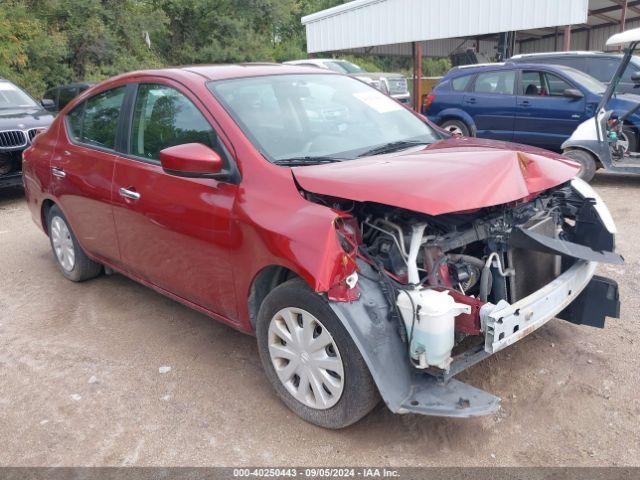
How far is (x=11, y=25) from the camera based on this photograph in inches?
693

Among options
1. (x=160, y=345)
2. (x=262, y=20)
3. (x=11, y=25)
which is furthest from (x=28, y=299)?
(x=262, y=20)

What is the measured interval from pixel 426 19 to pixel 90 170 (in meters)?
14.6

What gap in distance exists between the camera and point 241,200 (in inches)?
120

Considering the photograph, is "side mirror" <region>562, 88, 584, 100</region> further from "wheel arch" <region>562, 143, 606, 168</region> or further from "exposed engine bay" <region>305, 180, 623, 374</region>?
"exposed engine bay" <region>305, 180, 623, 374</region>

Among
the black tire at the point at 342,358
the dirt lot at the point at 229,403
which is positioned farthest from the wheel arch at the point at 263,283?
the dirt lot at the point at 229,403

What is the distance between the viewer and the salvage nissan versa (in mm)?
2596

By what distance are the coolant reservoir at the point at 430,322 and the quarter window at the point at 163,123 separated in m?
1.40

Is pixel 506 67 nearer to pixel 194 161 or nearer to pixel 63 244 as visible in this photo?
pixel 63 244

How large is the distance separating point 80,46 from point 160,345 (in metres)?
20.1

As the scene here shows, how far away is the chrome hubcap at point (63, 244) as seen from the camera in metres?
4.95

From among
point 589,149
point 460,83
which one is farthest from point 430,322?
point 460,83

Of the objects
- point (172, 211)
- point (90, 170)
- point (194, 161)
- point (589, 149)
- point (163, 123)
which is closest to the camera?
point (194, 161)

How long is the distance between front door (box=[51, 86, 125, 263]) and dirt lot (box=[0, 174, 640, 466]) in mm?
636

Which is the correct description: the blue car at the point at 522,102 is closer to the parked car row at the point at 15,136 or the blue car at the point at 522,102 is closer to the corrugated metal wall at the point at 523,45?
the parked car row at the point at 15,136
